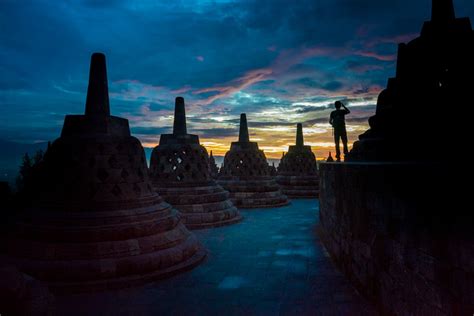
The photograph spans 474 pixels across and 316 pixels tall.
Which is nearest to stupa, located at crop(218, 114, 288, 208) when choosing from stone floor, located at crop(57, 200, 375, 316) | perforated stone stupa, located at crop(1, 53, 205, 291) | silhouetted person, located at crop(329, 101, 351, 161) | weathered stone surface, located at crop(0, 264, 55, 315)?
silhouetted person, located at crop(329, 101, 351, 161)

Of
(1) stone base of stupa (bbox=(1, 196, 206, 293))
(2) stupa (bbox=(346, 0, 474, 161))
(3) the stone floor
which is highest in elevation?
(2) stupa (bbox=(346, 0, 474, 161))

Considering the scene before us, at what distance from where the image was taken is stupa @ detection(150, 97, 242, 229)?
38.7ft

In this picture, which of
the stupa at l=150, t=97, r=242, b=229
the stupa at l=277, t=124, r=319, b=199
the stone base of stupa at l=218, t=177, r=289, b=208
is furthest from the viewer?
the stupa at l=277, t=124, r=319, b=199

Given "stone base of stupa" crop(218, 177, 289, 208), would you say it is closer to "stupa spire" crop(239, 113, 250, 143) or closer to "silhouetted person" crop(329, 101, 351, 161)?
"stupa spire" crop(239, 113, 250, 143)

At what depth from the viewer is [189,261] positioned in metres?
6.87

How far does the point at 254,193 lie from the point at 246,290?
11.2m

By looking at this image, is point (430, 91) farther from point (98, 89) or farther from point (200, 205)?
point (200, 205)

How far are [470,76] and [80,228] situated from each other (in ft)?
23.0

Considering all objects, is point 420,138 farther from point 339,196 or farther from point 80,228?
point 80,228

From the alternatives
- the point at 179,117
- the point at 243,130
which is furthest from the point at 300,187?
the point at 179,117

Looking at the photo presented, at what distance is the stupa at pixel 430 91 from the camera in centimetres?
491

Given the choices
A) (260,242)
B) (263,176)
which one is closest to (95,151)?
(260,242)

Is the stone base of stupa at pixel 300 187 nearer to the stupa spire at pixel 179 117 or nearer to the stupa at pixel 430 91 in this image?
the stupa spire at pixel 179 117

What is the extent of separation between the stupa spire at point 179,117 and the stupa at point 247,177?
5.18 metres
